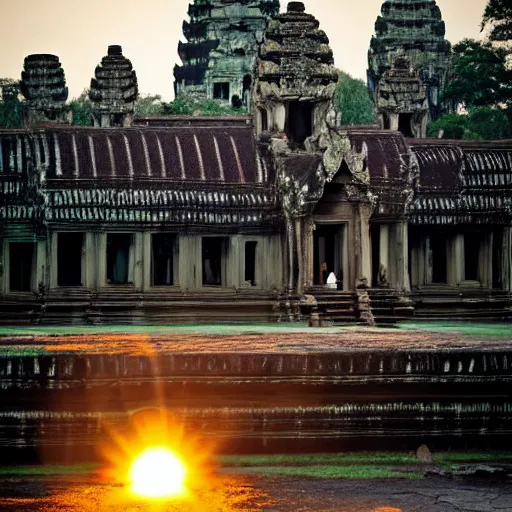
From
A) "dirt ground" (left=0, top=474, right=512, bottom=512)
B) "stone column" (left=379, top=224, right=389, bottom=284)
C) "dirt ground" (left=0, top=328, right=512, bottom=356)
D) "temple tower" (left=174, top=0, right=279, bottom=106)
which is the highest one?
"temple tower" (left=174, top=0, right=279, bottom=106)

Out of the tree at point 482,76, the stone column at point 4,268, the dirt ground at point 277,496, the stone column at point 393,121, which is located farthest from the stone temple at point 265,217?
the tree at point 482,76

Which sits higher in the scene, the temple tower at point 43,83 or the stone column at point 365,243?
the temple tower at point 43,83

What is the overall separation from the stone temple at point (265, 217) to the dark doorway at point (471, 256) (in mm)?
46

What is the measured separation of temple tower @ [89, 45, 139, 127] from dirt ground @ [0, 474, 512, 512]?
3518cm

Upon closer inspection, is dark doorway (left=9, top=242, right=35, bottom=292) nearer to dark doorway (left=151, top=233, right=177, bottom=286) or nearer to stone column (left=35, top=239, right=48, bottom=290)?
stone column (left=35, top=239, right=48, bottom=290)

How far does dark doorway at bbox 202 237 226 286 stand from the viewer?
32.4 meters

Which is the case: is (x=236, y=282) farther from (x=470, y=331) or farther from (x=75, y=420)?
(x=75, y=420)

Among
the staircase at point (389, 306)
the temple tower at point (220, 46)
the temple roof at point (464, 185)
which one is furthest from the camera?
the temple tower at point (220, 46)

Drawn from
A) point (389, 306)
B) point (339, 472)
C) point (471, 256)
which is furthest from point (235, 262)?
point (339, 472)

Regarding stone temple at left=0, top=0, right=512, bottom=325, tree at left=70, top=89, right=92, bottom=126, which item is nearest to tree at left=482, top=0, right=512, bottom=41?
tree at left=70, top=89, right=92, bottom=126

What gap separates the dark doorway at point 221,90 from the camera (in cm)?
7994

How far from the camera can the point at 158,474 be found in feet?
52.0

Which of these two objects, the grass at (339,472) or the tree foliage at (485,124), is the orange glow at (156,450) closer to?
the grass at (339,472)

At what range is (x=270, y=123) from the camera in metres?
33.4
